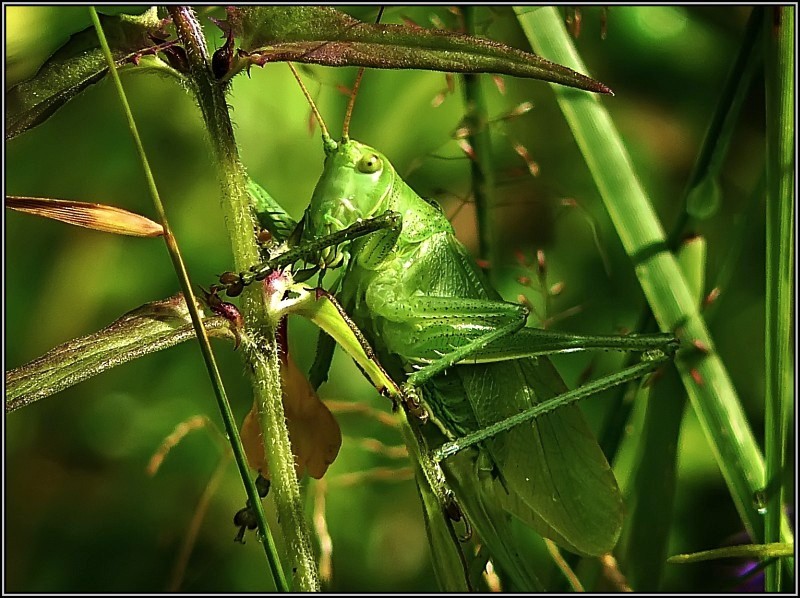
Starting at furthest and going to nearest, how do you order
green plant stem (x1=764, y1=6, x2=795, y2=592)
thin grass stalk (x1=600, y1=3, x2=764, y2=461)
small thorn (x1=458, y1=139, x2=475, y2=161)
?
small thorn (x1=458, y1=139, x2=475, y2=161), thin grass stalk (x1=600, y1=3, x2=764, y2=461), green plant stem (x1=764, y1=6, x2=795, y2=592)

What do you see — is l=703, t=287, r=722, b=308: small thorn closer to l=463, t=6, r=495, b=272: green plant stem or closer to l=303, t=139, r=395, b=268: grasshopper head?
l=463, t=6, r=495, b=272: green plant stem

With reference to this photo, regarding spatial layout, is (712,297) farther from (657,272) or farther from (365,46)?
(365,46)

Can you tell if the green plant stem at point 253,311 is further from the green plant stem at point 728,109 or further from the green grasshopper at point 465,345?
the green plant stem at point 728,109

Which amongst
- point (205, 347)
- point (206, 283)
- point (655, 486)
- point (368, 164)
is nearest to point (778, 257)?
point (655, 486)

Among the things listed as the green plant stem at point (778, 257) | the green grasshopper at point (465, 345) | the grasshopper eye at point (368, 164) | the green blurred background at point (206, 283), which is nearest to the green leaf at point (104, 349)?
the green grasshopper at point (465, 345)

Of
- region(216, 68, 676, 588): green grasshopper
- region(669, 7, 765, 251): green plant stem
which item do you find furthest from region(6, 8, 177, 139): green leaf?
region(669, 7, 765, 251): green plant stem

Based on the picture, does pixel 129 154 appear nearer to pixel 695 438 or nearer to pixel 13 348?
pixel 13 348
